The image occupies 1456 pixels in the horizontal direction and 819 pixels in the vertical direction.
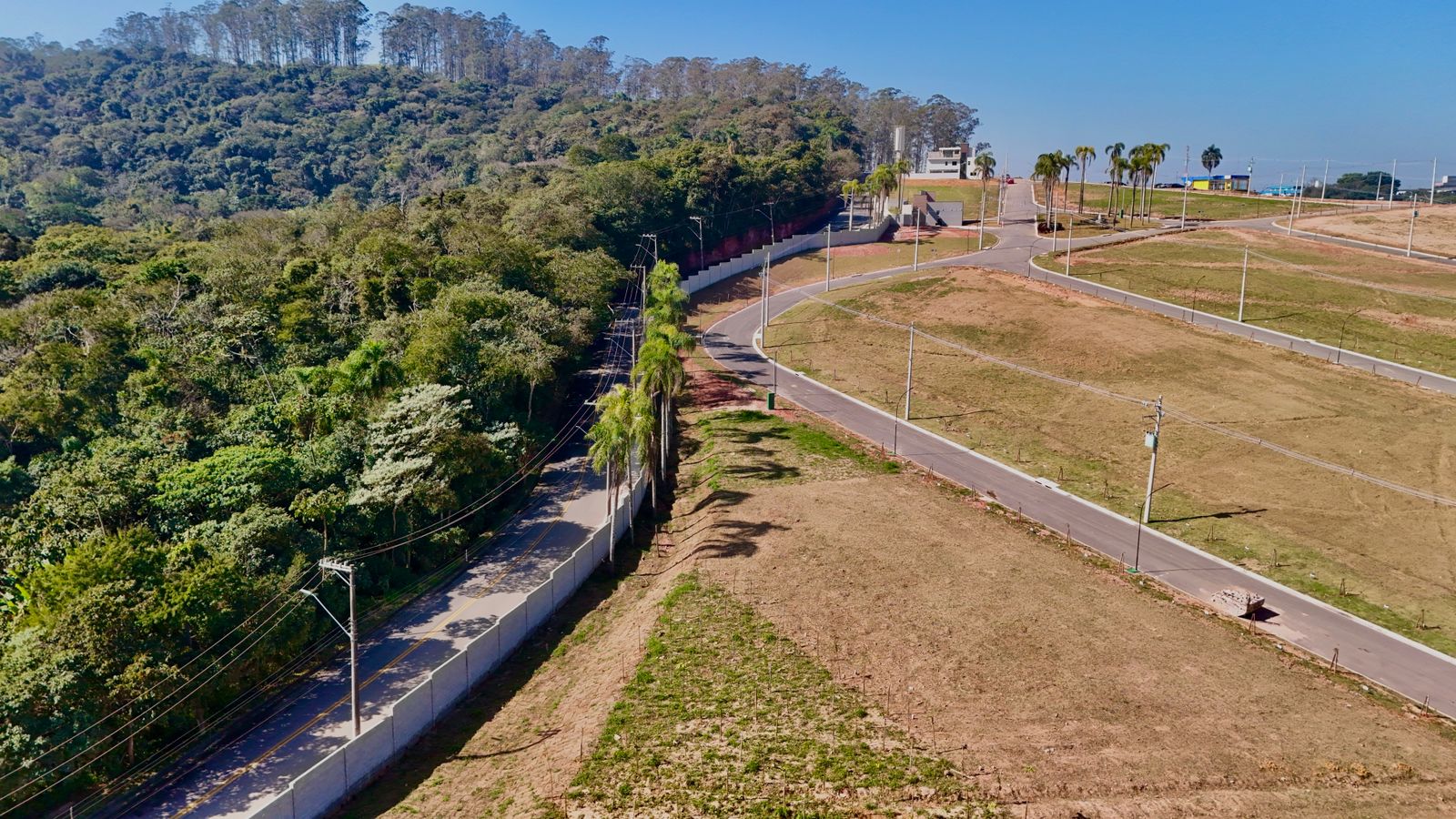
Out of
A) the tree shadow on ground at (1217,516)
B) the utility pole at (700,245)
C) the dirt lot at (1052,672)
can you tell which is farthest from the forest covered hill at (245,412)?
the tree shadow on ground at (1217,516)

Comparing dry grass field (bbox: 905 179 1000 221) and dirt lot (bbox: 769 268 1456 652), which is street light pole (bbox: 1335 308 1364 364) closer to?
dirt lot (bbox: 769 268 1456 652)

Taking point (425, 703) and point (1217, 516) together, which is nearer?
point (425, 703)

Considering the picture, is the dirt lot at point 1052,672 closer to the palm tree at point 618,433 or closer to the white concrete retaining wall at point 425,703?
the palm tree at point 618,433

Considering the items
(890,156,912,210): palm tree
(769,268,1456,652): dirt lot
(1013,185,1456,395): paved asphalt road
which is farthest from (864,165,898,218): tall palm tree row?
(769,268,1456,652): dirt lot

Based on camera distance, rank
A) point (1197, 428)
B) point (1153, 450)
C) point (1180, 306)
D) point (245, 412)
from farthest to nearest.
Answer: point (1180, 306) → point (1197, 428) → point (245, 412) → point (1153, 450)

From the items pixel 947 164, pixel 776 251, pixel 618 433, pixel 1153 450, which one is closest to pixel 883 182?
pixel 776 251

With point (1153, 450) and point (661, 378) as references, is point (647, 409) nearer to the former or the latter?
point (661, 378)

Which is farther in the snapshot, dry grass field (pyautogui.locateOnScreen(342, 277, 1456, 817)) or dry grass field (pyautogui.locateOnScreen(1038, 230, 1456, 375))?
dry grass field (pyautogui.locateOnScreen(1038, 230, 1456, 375))
